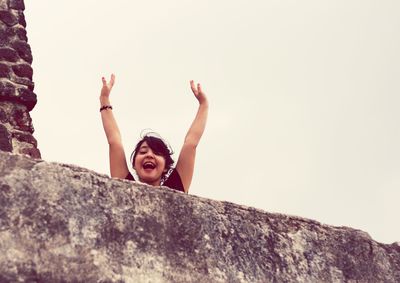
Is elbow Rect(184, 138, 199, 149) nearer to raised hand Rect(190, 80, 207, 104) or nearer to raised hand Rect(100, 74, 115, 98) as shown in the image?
raised hand Rect(190, 80, 207, 104)

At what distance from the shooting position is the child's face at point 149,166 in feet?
12.0

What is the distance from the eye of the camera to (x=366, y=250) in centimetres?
295

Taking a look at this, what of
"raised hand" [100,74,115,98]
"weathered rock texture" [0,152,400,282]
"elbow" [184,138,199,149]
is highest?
"raised hand" [100,74,115,98]

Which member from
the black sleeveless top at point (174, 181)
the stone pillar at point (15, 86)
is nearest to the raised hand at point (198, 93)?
the black sleeveless top at point (174, 181)

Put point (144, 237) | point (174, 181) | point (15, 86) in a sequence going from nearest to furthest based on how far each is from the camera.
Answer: point (144, 237) → point (174, 181) → point (15, 86)

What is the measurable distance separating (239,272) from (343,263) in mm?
457

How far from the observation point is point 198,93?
3.79 meters

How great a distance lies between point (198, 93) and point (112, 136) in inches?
17.5

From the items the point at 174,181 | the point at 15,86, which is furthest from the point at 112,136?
the point at 15,86

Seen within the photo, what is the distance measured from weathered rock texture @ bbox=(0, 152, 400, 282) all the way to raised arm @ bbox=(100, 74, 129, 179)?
101 centimetres

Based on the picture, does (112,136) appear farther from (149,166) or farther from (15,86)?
(15,86)

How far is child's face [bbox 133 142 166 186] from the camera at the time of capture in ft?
12.0

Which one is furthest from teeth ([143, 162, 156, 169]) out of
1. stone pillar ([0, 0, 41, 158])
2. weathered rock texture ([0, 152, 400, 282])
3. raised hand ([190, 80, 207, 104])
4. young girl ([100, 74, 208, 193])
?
stone pillar ([0, 0, 41, 158])

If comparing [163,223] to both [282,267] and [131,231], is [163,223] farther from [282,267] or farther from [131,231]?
[282,267]
